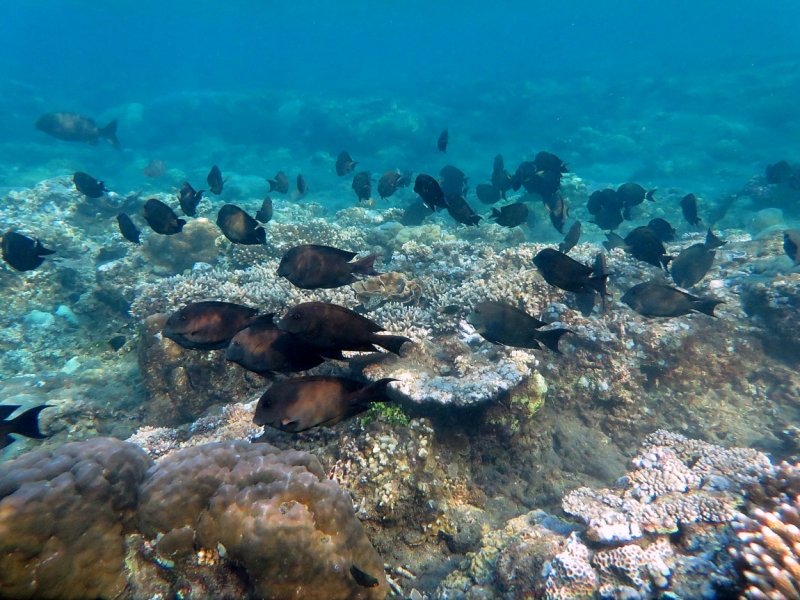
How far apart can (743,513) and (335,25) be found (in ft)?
391

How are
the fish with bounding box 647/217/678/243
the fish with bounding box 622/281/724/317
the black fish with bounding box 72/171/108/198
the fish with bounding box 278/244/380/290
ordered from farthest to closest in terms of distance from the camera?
1. the black fish with bounding box 72/171/108/198
2. the fish with bounding box 647/217/678/243
3. the fish with bounding box 622/281/724/317
4. the fish with bounding box 278/244/380/290

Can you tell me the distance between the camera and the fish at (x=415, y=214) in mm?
12703

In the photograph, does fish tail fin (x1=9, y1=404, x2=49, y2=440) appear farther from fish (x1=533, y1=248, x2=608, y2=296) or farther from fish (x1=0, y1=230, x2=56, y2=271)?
fish (x1=533, y1=248, x2=608, y2=296)

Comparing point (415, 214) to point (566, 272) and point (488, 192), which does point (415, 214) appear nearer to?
point (488, 192)

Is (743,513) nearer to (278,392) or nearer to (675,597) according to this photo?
(675,597)

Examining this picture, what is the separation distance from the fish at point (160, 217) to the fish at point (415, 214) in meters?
8.29

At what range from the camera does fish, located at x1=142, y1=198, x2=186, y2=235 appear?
541 centimetres

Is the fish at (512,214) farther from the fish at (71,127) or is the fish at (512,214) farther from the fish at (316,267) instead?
the fish at (71,127)

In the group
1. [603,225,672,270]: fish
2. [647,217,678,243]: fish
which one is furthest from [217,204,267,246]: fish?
[647,217,678,243]: fish

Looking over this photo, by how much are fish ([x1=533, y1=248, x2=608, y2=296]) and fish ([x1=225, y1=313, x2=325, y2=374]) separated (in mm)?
2321

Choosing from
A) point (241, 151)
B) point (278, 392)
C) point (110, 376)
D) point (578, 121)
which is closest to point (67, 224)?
point (110, 376)

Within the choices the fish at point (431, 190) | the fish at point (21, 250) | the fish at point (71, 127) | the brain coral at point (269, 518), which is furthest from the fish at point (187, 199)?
the fish at point (71, 127)

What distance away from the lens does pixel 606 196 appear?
827 centimetres

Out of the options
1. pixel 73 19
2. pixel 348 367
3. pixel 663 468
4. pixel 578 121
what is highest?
pixel 73 19
